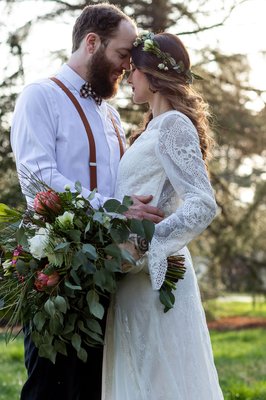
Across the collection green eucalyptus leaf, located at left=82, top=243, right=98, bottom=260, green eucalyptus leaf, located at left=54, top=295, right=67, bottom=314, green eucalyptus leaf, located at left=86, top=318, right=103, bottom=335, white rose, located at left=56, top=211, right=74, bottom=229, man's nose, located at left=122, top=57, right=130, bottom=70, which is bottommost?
green eucalyptus leaf, located at left=86, top=318, right=103, bottom=335

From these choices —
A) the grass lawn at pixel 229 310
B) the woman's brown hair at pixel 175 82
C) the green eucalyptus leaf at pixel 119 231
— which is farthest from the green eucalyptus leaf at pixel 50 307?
the grass lawn at pixel 229 310

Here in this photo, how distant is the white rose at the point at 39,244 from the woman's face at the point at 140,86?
0.89 meters

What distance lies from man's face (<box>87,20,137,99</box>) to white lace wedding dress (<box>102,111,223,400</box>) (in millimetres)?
477

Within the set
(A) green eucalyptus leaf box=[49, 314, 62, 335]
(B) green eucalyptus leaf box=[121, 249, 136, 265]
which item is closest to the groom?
(B) green eucalyptus leaf box=[121, 249, 136, 265]

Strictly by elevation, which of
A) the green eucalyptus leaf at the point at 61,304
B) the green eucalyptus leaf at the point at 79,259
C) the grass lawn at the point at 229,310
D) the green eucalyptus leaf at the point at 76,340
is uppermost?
the green eucalyptus leaf at the point at 79,259

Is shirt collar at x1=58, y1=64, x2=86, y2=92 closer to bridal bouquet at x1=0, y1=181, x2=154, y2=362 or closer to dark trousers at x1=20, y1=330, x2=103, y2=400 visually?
bridal bouquet at x1=0, y1=181, x2=154, y2=362

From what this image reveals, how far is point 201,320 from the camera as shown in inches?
155

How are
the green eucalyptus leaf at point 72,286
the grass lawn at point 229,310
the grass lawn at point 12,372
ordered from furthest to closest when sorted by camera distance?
the grass lawn at point 229,310 < the grass lawn at point 12,372 < the green eucalyptus leaf at point 72,286

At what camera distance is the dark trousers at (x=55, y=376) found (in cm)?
388

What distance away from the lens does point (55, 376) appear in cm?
391

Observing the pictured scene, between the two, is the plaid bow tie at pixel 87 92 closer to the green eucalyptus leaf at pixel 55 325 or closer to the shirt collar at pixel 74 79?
the shirt collar at pixel 74 79

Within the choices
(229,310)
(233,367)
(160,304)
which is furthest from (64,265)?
(229,310)

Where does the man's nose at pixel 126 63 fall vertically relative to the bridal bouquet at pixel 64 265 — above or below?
above

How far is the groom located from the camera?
387 centimetres
